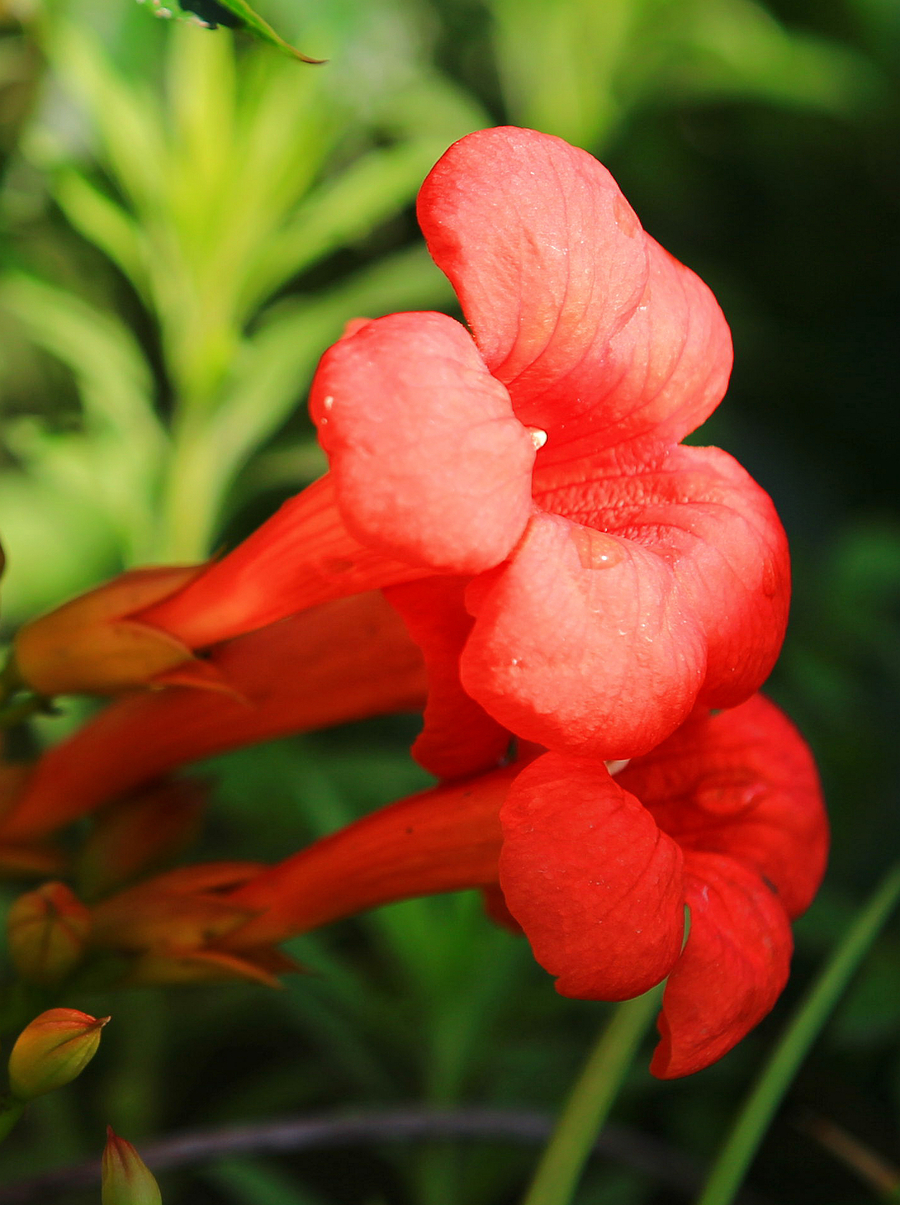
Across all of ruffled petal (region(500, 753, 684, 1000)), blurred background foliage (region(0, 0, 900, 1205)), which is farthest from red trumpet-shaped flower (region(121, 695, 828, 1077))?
blurred background foliage (region(0, 0, 900, 1205))

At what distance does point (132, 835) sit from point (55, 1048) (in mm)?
332

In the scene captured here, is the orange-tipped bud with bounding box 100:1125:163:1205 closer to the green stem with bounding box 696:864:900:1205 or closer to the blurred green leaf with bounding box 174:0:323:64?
the green stem with bounding box 696:864:900:1205

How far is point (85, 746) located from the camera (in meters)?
0.96

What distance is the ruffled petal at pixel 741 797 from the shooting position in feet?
2.71

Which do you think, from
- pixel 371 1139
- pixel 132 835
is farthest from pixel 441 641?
pixel 371 1139

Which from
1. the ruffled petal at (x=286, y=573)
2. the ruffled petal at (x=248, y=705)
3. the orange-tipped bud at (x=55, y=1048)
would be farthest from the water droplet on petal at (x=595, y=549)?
the orange-tipped bud at (x=55, y=1048)

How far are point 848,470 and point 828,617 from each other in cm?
73

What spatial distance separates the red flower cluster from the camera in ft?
1.86

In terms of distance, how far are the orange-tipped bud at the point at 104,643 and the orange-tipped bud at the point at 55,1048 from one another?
0.25 meters

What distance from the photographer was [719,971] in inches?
27.5

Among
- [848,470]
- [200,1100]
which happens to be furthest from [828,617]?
[200,1100]

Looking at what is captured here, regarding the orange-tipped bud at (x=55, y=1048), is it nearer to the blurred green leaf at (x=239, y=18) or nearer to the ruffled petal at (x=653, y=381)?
the ruffled petal at (x=653, y=381)

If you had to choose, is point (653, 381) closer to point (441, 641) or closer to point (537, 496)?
point (537, 496)

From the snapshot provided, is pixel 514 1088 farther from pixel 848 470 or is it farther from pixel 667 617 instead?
pixel 848 470
